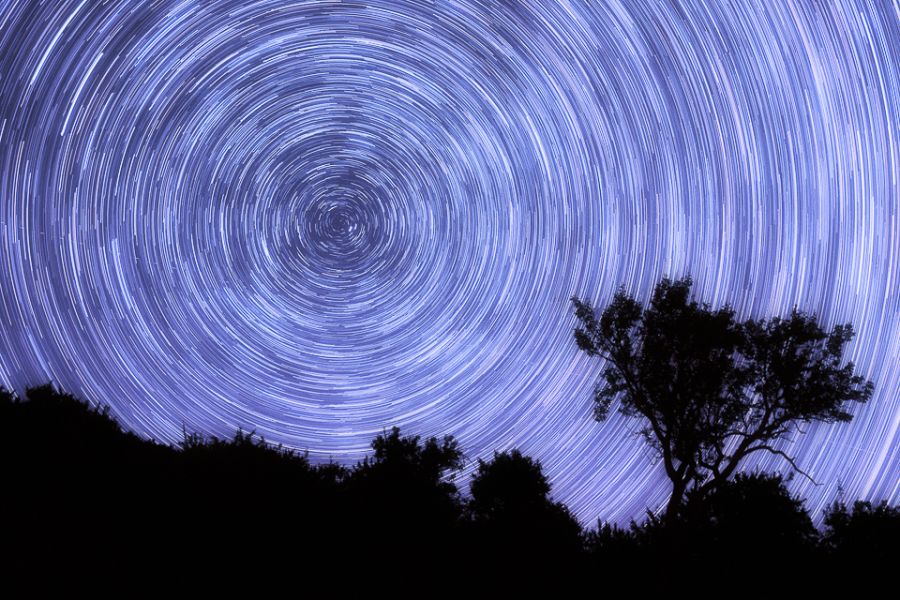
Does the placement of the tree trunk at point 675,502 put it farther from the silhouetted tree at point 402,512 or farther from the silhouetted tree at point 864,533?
the silhouetted tree at point 402,512

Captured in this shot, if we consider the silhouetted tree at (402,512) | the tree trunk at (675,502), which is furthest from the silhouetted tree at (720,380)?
the silhouetted tree at (402,512)

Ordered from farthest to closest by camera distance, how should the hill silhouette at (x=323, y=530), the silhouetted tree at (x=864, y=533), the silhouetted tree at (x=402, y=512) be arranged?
the silhouetted tree at (x=864, y=533), the silhouetted tree at (x=402, y=512), the hill silhouette at (x=323, y=530)

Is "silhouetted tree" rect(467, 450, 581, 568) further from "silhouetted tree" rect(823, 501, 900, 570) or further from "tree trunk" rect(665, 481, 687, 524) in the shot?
"silhouetted tree" rect(823, 501, 900, 570)

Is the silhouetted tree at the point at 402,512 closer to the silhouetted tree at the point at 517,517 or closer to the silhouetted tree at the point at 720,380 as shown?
the silhouetted tree at the point at 517,517

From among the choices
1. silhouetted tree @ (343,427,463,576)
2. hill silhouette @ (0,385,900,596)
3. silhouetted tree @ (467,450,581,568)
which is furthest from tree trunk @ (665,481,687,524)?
silhouetted tree @ (343,427,463,576)

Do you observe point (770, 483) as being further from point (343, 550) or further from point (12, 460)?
point (12, 460)

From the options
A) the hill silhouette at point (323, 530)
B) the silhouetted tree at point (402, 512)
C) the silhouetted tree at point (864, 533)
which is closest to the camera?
the hill silhouette at point (323, 530)

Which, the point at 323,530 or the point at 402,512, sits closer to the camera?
the point at 323,530

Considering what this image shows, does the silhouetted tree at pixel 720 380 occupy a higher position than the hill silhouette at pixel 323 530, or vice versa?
the silhouetted tree at pixel 720 380

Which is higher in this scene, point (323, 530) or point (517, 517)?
point (517, 517)

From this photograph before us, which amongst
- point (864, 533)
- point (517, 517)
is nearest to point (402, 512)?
point (517, 517)

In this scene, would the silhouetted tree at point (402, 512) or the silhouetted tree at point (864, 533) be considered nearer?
the silhouetted tree at point (402, 512)

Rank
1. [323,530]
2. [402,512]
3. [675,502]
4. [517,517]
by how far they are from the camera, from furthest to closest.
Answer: [517,517]
[675,502]
[402,512]
[323,530]

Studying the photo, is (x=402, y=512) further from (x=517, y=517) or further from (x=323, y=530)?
(x=517, y=517)
